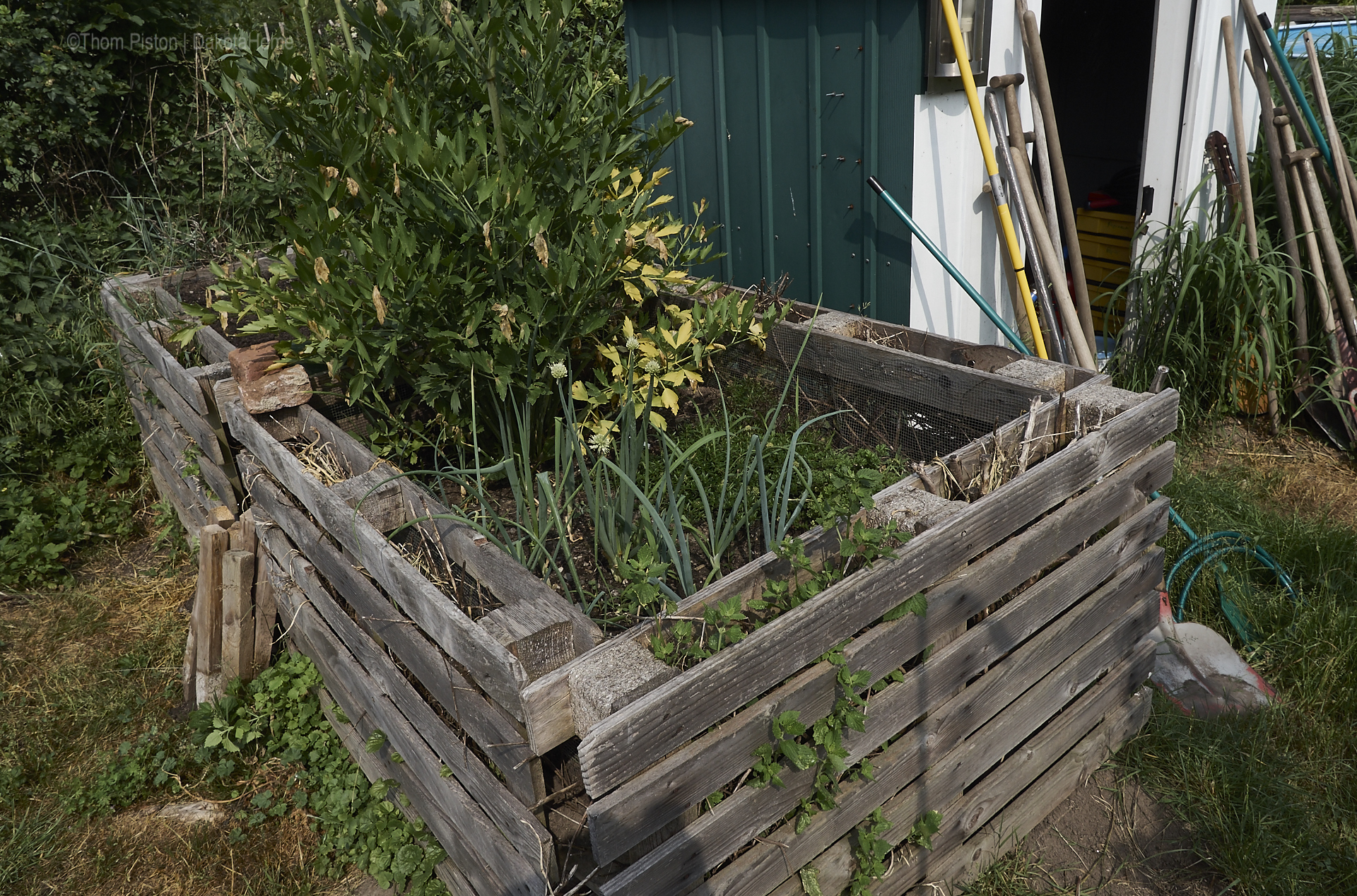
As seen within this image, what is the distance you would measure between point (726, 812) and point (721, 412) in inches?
63.6

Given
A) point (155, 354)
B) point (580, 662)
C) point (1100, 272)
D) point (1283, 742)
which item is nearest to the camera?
point (580, 662)

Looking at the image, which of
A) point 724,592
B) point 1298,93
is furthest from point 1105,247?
point 724,592

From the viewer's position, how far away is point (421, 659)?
6.55 feet

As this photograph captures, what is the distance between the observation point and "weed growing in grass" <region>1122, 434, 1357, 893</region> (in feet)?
7.88

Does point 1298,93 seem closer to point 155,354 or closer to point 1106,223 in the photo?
point 1106,223

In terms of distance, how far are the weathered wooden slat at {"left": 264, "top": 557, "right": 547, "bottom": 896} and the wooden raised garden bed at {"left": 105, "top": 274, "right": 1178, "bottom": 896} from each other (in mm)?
10

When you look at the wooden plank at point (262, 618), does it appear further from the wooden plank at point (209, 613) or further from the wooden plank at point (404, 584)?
the wooden plank at point (404, 584)

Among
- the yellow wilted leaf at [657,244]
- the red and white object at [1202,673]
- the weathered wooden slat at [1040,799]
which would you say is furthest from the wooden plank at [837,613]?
the yellow wilted leaf at [657,244]

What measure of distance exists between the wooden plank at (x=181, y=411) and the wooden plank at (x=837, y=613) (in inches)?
87.7

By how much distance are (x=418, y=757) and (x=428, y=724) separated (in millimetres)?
164

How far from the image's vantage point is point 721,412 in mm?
3143

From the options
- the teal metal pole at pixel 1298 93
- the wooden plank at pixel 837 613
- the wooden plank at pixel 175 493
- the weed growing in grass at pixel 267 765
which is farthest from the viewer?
the teal metal pole at pixel 1298 93

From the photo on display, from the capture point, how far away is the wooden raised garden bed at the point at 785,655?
65.6 inches

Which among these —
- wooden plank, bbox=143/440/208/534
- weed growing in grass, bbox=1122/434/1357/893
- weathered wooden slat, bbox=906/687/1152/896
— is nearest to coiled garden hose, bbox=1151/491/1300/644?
weed growing in grass, bbox=1122/434/1357/893
